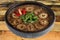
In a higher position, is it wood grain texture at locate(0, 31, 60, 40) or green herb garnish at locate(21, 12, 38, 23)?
green herb garnish at locate(21, 12, 38, 23)

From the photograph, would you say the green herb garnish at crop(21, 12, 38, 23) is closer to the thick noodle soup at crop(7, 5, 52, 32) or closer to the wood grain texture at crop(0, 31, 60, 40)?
the thick noodle soup at crop(7, 5, 52, 32)

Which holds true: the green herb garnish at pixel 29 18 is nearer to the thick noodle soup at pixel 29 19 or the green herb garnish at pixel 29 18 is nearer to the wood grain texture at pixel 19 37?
the thick noodle soup at pixel 29 19

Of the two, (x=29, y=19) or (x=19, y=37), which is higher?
(x=29, y=19)

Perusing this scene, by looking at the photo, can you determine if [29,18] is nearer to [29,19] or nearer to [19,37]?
[29,19]

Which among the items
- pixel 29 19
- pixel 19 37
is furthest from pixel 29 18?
pixel 19 37

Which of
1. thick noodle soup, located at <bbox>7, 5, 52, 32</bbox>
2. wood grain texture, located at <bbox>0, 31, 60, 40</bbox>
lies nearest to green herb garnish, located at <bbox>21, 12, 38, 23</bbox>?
thick noodle soup, located at <bbox>7, 5, 52, 32</bbox>

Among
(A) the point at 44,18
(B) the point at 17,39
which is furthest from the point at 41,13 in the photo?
(B) the point at 17,39

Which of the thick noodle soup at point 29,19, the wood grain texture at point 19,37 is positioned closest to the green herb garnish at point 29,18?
the thick noodle soup at point 29,19

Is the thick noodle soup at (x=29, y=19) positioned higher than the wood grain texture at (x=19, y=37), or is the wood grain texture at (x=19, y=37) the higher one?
the thick noodle soup at (x=29, y=19)

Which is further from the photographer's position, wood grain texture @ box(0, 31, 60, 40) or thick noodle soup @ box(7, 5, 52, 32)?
wood grain texture @ box(0, 31, 60, 40)
